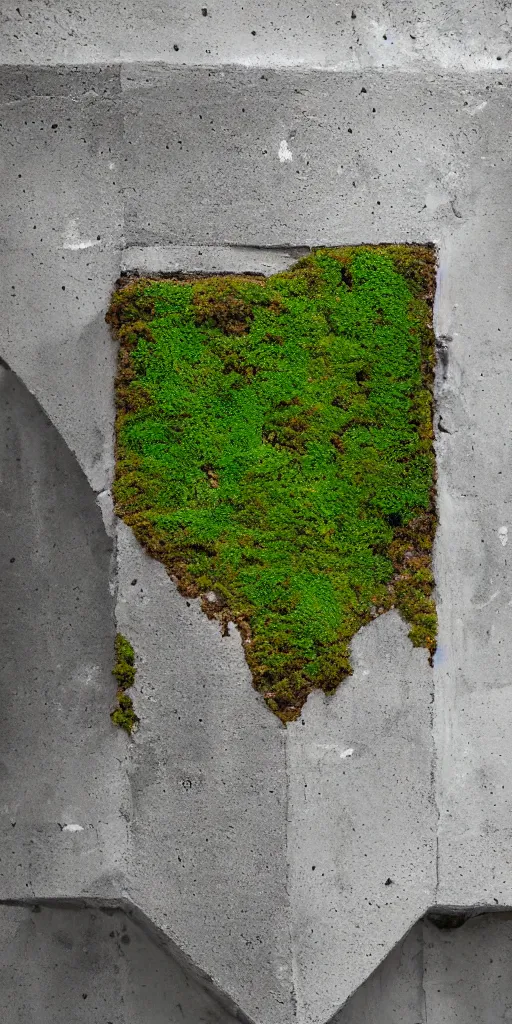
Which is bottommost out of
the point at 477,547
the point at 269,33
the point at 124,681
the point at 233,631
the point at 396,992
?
the point at 396,992

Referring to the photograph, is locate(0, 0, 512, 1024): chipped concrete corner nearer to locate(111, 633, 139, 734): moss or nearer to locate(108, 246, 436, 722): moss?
locate(111, 633, 139, 734): moss

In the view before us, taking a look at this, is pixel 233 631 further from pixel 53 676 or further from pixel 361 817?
pixel 361 817

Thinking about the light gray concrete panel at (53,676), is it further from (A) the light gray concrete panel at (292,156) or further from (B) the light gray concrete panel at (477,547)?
(B) the light gray concrete panel at (477,547)

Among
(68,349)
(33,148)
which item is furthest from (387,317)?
(33,148)

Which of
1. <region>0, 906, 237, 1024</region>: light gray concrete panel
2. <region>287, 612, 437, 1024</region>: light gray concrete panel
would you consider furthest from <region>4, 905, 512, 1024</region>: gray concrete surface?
<region>287, 612, 437, 1024</region>: light gray concrete panel

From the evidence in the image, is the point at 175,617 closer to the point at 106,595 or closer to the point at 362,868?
the point at 106,595

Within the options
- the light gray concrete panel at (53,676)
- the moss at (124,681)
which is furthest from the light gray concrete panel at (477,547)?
the light gray concrete panel at (53,676)

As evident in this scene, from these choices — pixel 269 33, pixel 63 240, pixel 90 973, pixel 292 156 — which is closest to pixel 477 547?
pixel 292 156
